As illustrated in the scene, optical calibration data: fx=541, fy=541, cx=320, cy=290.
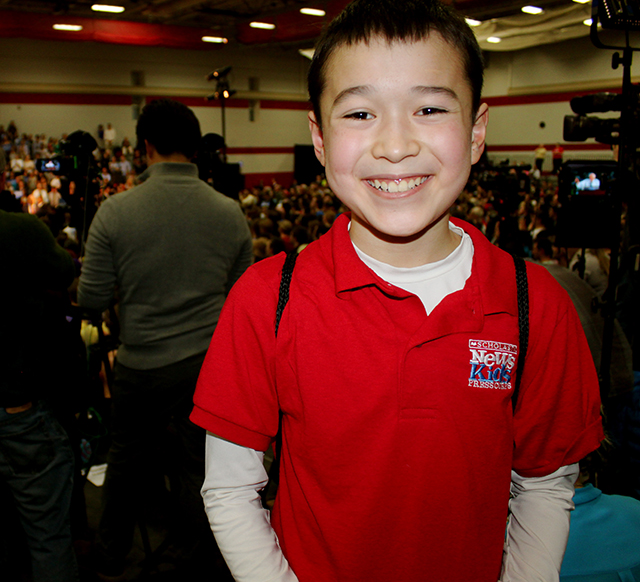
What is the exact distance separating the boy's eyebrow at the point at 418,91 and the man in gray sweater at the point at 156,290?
130 cm

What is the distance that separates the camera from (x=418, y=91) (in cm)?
80

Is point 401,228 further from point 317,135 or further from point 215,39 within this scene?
point 215,39

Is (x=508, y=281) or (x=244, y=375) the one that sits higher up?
(x=508, y=281)

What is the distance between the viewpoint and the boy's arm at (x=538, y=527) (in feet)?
2.74

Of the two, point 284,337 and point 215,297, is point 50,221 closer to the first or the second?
point 215,297

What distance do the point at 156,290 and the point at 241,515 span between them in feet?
4.25

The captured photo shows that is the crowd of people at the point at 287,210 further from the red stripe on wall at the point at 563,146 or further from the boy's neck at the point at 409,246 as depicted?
the red stripe on wall at the point at 563,146

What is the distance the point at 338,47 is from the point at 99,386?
6.44 ft

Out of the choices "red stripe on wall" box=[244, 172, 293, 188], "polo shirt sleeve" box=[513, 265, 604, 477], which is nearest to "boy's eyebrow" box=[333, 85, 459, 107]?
"polo shirt sleeve" box=[513, 265, 604, 477]

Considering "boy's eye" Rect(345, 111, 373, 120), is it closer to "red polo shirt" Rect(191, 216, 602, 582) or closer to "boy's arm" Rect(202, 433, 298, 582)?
"red polo shirt" Rect(191, 216, 602, 582)

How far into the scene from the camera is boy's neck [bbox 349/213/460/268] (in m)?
0.91

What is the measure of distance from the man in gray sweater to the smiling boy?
1187mm

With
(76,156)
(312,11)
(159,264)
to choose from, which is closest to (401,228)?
(159,264)

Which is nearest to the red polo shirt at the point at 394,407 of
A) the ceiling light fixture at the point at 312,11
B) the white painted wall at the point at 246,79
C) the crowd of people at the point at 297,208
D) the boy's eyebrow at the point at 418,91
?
the boy's eyebrow at the point at 418,91
